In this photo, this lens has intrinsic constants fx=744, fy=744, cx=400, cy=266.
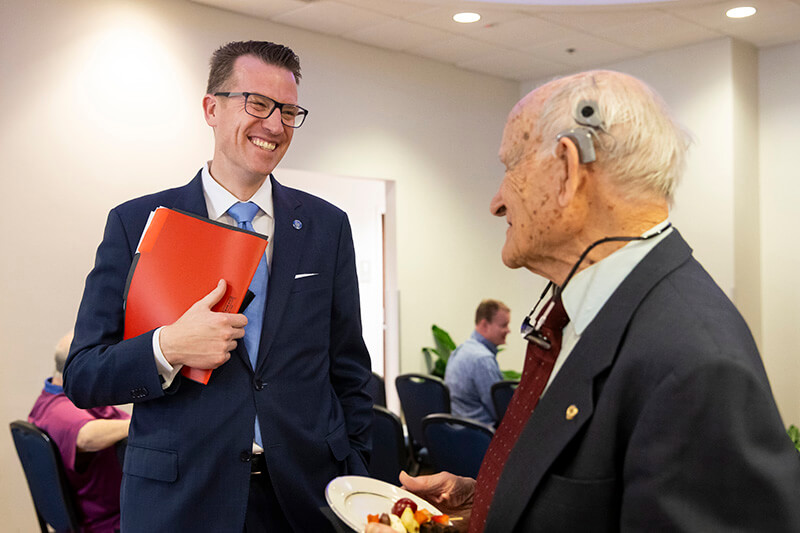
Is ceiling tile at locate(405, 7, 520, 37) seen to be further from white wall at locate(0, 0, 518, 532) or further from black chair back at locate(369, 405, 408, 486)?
black chair back at locate(369, 405, 408, 486)

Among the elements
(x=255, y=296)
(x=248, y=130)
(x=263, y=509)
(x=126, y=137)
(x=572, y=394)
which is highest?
(x=126, y=137)

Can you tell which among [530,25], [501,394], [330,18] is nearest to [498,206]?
[501,394]

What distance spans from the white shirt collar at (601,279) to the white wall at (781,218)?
242 inches

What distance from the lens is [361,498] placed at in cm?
149

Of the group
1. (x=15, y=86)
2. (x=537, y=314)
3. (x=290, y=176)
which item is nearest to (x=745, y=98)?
(x=290, y=176)

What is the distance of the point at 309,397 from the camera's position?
1.76 m

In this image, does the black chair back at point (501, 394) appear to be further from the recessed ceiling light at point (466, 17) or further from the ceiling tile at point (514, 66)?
the ceiling tile at point (514, 66)

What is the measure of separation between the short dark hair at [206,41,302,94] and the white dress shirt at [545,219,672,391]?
1.04 m

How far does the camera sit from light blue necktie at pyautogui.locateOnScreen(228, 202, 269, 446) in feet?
5.68

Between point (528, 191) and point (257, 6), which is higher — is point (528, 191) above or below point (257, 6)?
below

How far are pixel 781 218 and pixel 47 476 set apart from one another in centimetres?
610

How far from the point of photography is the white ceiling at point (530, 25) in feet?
17.9

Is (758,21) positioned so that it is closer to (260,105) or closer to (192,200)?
(260,105)

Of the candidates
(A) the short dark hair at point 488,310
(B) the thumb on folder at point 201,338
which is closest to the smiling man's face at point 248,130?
(B) the thumb on folder at point 201,338
